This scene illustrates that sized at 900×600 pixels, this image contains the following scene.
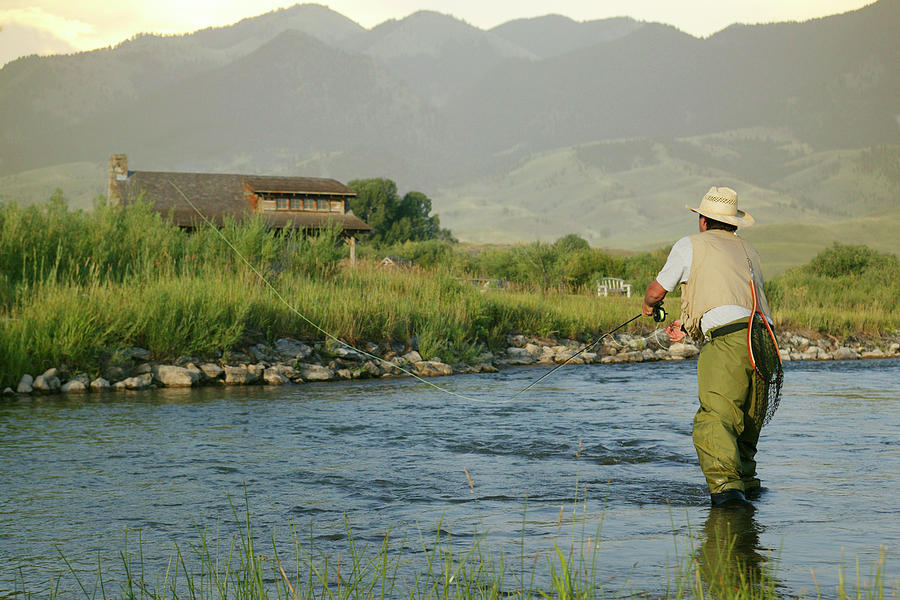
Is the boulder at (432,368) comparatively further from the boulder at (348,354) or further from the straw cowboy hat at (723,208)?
the straw cowboy hat at (723,208)

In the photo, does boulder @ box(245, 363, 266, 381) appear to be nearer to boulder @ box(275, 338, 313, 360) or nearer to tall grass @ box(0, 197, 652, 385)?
tall grass @ box(0, 197, 652, 385)

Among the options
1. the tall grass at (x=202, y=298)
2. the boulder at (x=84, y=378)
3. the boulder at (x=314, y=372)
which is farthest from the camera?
the boulder at (x=314, y=372)

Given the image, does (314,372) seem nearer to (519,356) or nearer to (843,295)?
(519,356)

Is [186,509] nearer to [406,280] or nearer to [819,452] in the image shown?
[819,452]

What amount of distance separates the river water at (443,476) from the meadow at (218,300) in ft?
4.39

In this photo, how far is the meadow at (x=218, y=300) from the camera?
14.7m

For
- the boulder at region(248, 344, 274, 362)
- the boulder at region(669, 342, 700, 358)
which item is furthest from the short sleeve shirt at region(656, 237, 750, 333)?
the boulder at region(669, 342, 700, 358)

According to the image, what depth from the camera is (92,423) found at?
1110cm

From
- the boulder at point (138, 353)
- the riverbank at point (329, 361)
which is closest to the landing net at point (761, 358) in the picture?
the riverbank at point (329, 361)

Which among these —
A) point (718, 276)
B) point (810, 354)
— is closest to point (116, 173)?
point (810, 354)

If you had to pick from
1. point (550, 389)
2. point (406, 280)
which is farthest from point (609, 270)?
point (550, 389)

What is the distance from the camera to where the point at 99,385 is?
14.2 meters

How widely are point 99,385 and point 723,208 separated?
32.3 ft

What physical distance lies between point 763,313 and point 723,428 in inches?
33.5
